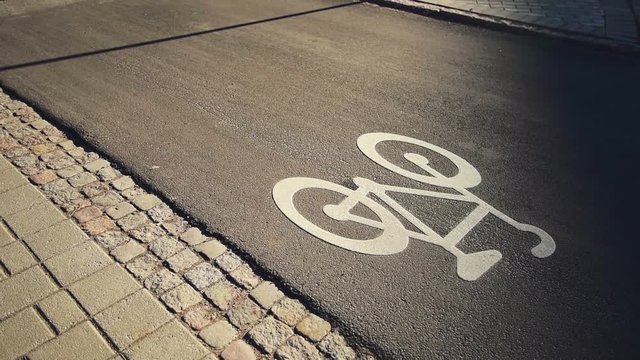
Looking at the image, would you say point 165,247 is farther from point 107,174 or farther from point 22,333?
point 107,174

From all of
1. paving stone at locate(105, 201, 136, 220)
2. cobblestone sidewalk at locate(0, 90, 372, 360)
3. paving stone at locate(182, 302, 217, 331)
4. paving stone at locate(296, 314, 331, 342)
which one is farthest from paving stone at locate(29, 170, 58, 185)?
paving stone at locate(296, 314, 331, 342)

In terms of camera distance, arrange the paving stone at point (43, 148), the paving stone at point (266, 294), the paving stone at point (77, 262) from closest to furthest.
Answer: the paving stone at point (266, 294) < the paving stone at point (77, 262) < the paving stone at point (43, 148)

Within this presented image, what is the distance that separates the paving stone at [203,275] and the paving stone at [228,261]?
66mm

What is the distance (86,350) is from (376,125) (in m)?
3.99

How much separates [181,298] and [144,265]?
0.48m

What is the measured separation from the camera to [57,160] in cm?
505

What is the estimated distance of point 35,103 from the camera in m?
6.15

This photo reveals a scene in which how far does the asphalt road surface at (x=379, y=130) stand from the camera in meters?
3.67

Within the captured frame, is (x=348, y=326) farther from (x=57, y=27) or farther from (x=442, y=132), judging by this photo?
(x=57, y=27)

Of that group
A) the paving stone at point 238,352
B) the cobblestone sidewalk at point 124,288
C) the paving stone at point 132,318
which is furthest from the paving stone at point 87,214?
the paving stone at point 238,352

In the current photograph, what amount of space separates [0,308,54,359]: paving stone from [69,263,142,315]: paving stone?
0.92 ft

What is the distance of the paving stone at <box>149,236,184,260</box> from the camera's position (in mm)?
3961

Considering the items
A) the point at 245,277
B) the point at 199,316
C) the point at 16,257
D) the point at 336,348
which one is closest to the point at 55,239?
the point at 16,257

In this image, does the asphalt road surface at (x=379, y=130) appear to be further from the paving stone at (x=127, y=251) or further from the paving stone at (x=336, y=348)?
the paving stone at (x=127, y=251)
